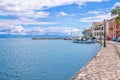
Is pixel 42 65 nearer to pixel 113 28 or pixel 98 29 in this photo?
pixel 113 28

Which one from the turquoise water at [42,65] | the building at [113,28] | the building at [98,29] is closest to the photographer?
the turquoise water at [42,65]

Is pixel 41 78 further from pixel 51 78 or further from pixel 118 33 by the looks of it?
pixel 118 33

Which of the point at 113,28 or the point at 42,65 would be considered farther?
the point at 113,28

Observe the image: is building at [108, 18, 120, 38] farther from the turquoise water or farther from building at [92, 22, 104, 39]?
the turquoise water

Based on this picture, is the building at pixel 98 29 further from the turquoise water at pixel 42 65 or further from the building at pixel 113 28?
the turquoise water at pixel 42 65

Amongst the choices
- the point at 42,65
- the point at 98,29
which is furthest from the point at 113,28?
the point at 42,65

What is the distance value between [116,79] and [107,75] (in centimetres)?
115

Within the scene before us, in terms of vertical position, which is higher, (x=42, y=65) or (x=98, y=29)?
(x=98, y=29)

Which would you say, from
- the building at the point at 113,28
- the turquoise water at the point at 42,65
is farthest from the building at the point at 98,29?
the turquoise water at the point at 42,65

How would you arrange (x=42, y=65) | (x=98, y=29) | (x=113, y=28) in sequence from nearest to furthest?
(x=42, y=65), (x=113, y=28), (x=98, y=29)

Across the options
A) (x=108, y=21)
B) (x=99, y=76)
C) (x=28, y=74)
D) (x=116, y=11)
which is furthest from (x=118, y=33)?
(x=99, y=76)

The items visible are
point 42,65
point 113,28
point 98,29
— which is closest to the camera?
point 42,65

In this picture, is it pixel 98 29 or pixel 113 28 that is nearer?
pixel 113 28

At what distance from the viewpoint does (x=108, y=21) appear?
93125 mm
